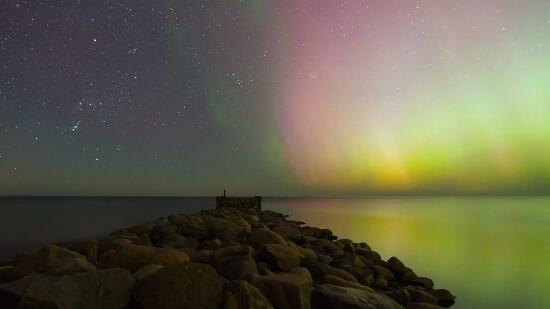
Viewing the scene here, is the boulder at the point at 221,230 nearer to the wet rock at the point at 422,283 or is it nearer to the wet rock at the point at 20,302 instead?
the wet rock at the point at 422,283

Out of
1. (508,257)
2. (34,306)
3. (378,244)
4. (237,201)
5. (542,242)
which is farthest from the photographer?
(237,201)

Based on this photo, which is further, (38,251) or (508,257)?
(508,257)

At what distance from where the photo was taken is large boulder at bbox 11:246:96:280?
4.65 metres

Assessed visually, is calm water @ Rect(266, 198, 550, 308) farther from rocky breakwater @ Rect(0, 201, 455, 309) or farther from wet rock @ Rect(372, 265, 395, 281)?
rocky breakwater @ Rect(0, 201, 455, 309)

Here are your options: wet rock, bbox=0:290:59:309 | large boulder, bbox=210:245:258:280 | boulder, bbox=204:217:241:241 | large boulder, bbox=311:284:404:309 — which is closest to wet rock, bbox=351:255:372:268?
boulder, bbox=204:217:241:241

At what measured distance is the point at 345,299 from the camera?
5.12 meters

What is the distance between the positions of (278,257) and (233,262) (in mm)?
→ 1446

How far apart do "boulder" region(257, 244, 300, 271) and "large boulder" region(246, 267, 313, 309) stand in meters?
2.06

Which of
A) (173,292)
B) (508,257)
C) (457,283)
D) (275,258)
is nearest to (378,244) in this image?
(508,257)

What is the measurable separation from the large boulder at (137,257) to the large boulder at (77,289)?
4.50 feet

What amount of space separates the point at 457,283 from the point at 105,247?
467 inches

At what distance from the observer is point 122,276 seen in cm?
433

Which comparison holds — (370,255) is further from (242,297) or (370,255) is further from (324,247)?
(242,297)

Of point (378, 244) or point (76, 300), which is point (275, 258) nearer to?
point (76, 300)
